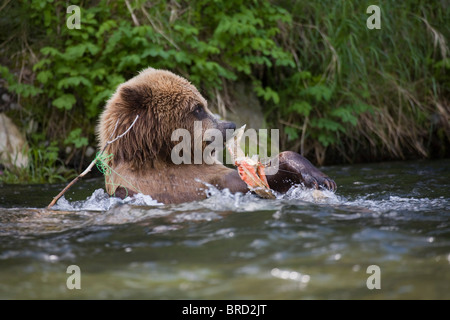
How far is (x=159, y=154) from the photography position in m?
4.23

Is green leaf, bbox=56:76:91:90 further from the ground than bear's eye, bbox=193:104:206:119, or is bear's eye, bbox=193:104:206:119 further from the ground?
green leaf, bbox=56:76:91:90

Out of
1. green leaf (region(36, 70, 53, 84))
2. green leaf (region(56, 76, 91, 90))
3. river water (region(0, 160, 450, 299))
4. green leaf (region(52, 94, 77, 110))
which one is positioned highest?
green leaf (region(36, 70, 53, 84))

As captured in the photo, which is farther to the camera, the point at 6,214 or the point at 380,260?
the point at 6,214

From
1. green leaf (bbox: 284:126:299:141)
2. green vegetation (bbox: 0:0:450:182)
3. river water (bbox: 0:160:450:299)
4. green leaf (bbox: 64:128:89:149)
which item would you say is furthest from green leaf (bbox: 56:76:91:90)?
river water (bbox: 0:160:450:299)

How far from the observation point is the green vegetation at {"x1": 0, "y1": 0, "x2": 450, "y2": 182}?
288 inches

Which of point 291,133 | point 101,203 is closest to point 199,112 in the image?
point 101,203

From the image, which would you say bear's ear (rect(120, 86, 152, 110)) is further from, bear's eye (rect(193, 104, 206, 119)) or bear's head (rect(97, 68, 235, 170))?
bear's eye (rect(193, 104, 206, 119))

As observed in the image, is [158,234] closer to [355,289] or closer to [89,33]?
[355,289]

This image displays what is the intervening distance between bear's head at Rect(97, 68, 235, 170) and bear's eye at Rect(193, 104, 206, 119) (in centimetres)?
2

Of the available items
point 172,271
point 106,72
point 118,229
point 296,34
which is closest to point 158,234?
point 118,229

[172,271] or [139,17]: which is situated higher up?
[139,17]

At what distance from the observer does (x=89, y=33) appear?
299 inches
